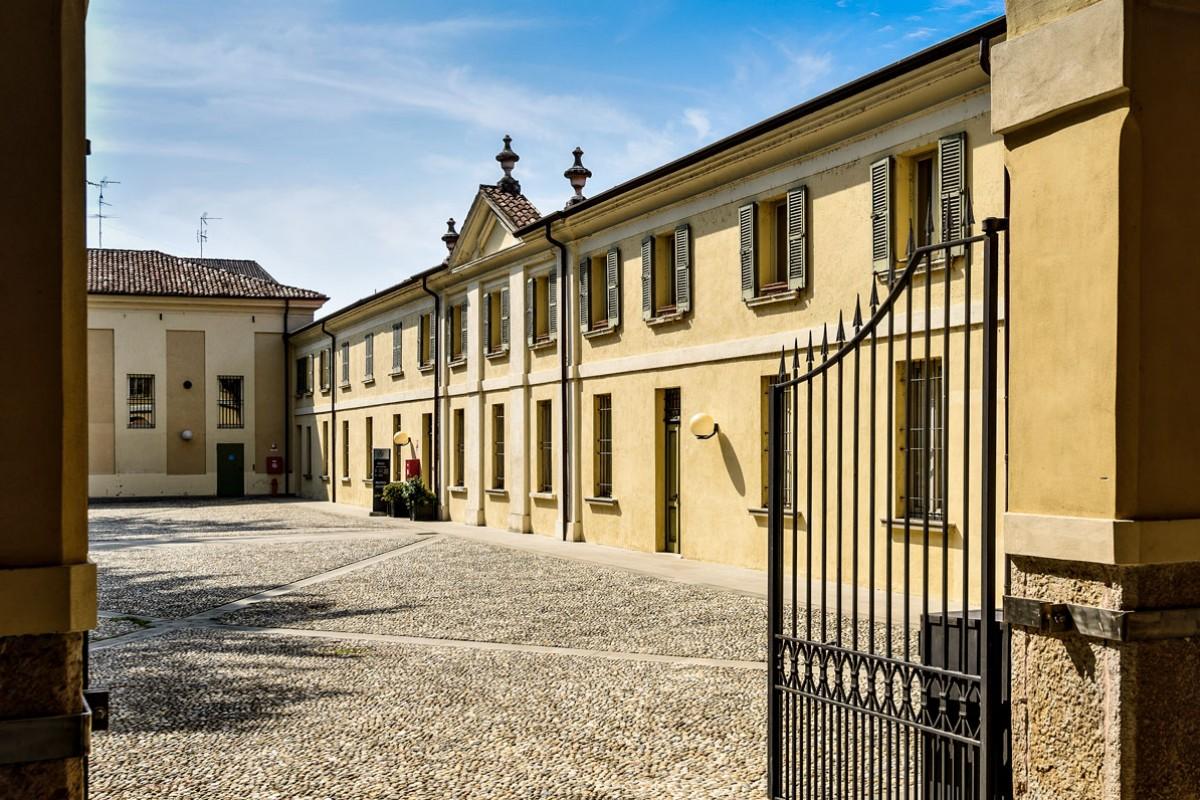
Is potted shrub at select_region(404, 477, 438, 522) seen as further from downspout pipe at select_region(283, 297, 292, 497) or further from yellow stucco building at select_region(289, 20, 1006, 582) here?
downspout pipe at select_region(283, 297, 292, 497)

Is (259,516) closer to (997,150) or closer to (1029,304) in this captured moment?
(997,150)

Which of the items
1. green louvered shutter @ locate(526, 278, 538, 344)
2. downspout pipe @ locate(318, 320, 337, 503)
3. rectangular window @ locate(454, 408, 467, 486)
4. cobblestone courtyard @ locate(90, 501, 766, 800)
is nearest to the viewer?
cobblestone courtyard @ locate(90, 501, 766, 800)

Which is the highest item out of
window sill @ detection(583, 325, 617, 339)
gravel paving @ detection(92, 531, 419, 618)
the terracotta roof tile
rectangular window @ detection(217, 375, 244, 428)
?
the terracotta roof tile

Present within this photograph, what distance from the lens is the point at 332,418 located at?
3544cm

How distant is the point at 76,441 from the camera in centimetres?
A: 306

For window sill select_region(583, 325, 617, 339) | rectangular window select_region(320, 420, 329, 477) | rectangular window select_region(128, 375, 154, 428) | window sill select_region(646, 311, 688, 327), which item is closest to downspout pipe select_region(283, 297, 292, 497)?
rectangular window select_region(320, 420, 329, 477)

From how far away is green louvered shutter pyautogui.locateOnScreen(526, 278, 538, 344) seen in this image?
71.4 feet

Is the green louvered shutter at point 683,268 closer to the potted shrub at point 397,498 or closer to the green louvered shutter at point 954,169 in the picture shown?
the green louvered shutter at point 954,169

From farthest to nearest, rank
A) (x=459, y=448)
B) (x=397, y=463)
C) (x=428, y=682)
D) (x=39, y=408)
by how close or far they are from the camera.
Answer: (x=397, y=463)
(x=459, y=448)
(x=428, y=682)
(x=39, y=408)

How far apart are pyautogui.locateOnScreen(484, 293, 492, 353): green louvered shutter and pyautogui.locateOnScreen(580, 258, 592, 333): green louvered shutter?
4.65 metres

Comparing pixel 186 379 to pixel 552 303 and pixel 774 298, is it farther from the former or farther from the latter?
pixel 774 298

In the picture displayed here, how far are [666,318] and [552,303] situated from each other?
4369 mm

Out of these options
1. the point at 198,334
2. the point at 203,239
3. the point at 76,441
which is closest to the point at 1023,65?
the point at 76,441

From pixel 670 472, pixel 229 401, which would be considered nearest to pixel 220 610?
pixel 670 472
